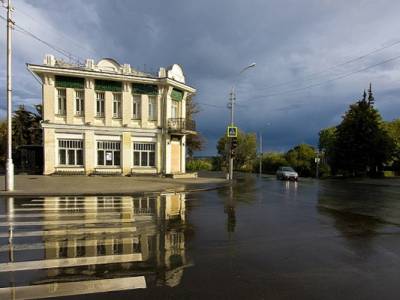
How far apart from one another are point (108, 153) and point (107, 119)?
3.28m

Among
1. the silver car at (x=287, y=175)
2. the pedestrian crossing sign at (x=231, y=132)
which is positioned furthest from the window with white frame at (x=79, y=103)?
the silver car at (x=287, y=175)

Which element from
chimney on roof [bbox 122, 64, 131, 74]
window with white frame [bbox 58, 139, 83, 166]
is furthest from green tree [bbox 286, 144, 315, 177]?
window with white frame [bbox 58, 139, 83, 166]

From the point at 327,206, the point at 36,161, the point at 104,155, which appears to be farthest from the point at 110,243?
the point at 36,161

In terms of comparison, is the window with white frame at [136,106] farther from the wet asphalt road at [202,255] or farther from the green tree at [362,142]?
the green tree at [362,142]

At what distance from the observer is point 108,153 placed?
104 feet

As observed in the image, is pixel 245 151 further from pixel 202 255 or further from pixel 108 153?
pixel 202 255

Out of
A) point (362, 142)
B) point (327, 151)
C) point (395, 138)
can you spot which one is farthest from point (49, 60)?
point (395, 138)

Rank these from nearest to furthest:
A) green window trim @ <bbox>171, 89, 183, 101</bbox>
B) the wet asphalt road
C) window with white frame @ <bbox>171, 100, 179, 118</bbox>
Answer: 1. the wet asphalt road
2. green window trim @ <bbox>171, 89, 183, 101</bbox>
3. window with white frame @ <bbox>171, 100, 179, 118</bbox>

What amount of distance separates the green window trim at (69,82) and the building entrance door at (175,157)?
34.7ft

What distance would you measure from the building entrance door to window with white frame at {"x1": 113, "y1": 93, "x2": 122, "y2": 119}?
6.18 meters

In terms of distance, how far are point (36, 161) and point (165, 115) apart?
14.8m

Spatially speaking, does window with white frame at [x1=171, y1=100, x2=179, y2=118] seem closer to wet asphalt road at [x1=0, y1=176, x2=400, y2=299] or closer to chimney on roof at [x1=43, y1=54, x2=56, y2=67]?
chimney on roof at [x1=43, y1=54, x2=56, y2=67]

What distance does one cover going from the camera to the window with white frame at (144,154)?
32.7 m

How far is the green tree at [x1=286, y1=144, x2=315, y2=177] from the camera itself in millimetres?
60034
